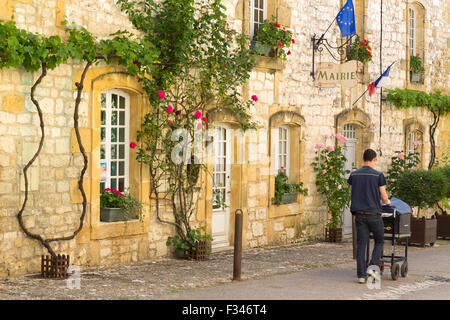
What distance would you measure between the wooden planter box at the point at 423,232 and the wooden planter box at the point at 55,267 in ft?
24.3

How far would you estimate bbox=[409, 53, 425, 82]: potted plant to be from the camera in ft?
59.6

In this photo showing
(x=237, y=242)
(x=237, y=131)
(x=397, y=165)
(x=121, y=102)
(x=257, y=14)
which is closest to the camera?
(x=237, y=242)

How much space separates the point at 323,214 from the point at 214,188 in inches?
133

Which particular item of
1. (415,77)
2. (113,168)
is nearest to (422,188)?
(415,77)

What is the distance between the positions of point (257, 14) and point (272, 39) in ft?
2.20

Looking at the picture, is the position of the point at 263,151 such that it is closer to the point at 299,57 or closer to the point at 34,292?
the point at 299,57

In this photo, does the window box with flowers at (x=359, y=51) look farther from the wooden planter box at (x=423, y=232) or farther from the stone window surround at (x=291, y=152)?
the wooden planter box at (x=423, y=232)

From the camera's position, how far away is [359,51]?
1591 centimetres

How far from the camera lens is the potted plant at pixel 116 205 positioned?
34.1ft

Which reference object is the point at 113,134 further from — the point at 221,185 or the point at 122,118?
the point at 221,185

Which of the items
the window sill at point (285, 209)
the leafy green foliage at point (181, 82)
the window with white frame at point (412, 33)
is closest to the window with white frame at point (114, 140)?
the leafy green foliage at point (181, 82)

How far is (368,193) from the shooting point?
908 centimetres

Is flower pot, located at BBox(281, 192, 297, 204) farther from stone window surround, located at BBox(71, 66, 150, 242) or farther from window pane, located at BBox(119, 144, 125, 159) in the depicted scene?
window pane, located at BBox(119, 144, 125, 159)

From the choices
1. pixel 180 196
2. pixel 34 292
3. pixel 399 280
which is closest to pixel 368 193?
pixel 399 280
